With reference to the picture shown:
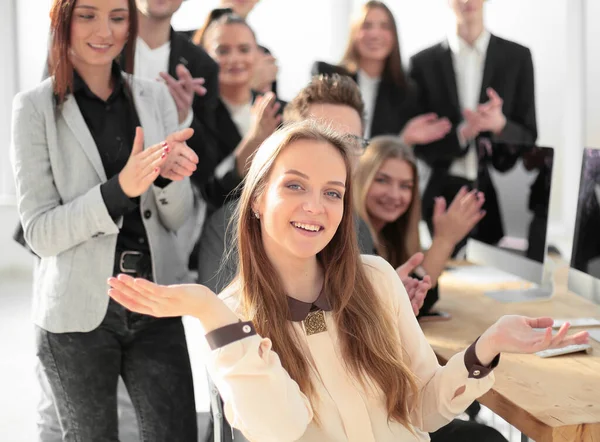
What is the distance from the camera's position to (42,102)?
2.19 metres

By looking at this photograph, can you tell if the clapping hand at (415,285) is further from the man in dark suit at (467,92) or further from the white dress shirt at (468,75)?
the white dress shirt at (468,75)

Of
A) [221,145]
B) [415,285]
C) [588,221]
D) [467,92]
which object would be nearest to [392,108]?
[467,92]

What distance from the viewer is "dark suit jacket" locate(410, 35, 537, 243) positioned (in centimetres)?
422

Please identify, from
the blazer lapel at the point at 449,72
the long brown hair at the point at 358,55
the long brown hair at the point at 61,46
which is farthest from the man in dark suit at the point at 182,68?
the blazer lapel at the point at 449,72

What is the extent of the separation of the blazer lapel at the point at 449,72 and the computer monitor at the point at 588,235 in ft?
6.61

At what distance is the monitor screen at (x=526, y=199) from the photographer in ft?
8.62

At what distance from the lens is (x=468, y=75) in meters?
4.43

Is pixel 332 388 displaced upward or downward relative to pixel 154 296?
downward

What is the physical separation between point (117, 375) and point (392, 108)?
232cm

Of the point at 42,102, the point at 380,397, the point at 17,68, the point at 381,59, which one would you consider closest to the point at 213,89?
the point at 381,59

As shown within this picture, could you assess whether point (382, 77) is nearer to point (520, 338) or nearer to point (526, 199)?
point (526, 199)

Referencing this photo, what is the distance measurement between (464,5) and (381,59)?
76 cm

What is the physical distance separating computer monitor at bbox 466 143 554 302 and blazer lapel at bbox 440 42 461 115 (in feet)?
4.85

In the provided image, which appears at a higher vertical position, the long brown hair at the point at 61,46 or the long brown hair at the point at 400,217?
the long brown hair at the point at 61,46
